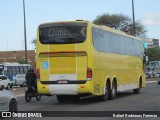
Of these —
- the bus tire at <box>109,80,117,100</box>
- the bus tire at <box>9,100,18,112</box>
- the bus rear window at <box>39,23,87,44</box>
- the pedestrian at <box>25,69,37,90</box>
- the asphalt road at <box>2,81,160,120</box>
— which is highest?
the bus rear window at <box>39,23,87,44</box>

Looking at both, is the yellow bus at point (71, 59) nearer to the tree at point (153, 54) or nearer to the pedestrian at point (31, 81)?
the pedestrian at point (31, 81)

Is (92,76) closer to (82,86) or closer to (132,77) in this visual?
(82,86)

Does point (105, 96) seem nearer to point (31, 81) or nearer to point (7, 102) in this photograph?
point (31, 81)

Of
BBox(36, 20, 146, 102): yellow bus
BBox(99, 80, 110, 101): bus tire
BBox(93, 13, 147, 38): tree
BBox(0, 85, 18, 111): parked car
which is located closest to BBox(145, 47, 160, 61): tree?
Answer: BBox(93, 13, 147, 38): tree

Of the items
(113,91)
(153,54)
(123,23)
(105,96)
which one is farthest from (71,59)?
(153,54)

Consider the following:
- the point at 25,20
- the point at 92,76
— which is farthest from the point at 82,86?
the point at 25,20

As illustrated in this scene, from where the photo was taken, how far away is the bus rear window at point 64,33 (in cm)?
1980

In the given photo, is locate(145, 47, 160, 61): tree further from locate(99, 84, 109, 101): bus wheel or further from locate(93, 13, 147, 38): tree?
locate(99, 84, 109, 101): bus wheel

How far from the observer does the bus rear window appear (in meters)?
19.8

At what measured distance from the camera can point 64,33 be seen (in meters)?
20.0

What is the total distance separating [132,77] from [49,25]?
9053 millimetres

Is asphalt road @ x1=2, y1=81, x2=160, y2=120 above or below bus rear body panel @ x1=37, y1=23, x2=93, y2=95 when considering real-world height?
below

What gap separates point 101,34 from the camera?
21281 mm

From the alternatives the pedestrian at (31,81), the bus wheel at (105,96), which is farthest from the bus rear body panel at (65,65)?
the pedestrian at (31,81)
